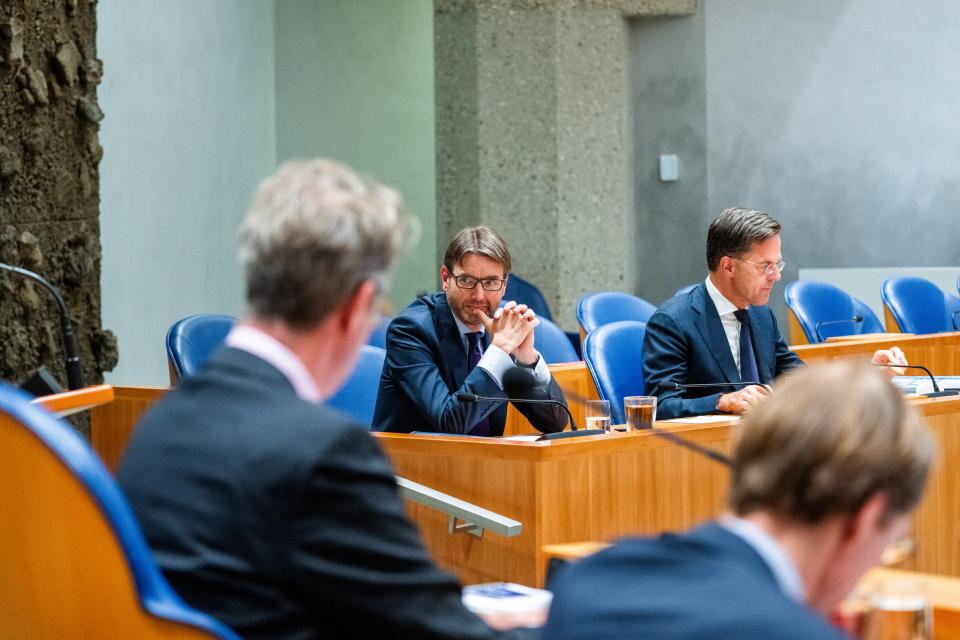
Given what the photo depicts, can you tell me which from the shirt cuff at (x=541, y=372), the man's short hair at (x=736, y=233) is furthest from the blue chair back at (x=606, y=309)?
the shirt cuff at (x=541, y=372)

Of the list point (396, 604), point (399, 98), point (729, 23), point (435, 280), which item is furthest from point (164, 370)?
point (396, 604)

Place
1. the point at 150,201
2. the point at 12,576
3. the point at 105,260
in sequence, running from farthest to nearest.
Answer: the point at 150,201, the point at 105,260, the point at 12,576

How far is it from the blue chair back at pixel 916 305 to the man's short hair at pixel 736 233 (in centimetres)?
281

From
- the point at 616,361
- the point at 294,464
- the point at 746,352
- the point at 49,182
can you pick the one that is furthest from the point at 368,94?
the point at 294,464

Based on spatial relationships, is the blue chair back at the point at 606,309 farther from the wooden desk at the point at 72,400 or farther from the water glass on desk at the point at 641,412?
the wooden desk at the point at 72,400

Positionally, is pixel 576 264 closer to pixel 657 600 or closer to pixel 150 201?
pixel 150 201

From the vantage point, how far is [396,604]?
1263 mm

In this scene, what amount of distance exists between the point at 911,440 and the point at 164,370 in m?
5.55

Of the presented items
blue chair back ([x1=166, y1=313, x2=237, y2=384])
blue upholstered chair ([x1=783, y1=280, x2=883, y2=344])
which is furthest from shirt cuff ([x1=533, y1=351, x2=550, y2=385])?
blue upholstered chair ([x1=783, y1=280, x2=883, y2=344])

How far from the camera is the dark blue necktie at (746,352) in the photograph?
12.2 feet

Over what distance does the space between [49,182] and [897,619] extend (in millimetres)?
3553

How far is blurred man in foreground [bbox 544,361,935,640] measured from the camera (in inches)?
39.5

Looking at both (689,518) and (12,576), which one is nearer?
(12,576)

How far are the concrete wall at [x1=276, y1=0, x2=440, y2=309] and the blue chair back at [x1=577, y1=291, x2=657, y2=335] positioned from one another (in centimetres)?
343
